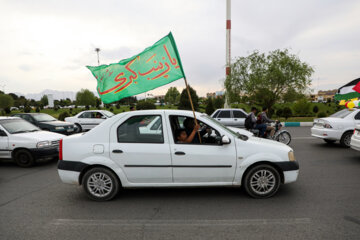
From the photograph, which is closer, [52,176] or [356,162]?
[52,176]

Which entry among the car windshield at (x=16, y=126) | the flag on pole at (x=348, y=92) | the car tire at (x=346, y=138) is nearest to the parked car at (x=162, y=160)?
the car windshield at (x=16, y=126)

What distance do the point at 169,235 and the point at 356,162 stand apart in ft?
20.3

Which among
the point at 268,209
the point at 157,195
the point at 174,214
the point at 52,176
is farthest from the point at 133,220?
the point at 52,176

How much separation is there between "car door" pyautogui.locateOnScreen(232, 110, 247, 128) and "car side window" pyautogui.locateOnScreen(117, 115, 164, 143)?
10.2 m

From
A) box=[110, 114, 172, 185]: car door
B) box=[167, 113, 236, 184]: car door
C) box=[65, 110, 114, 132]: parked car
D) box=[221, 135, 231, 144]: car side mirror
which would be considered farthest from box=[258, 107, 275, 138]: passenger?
box=[65, 110, 114, 132]: parked car

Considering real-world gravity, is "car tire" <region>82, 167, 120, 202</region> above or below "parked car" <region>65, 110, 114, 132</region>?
below

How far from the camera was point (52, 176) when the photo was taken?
5855mm

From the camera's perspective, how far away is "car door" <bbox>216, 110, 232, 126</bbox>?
1377 cm

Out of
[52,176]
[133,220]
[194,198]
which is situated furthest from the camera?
[52,176]

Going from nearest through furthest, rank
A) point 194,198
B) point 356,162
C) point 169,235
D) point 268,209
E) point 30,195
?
point 169,235, point 268,209, point 194,198, point 30,195, point 356,162

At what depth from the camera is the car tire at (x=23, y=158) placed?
22.3 feet

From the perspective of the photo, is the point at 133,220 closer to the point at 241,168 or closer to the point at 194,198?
the point at 194,198

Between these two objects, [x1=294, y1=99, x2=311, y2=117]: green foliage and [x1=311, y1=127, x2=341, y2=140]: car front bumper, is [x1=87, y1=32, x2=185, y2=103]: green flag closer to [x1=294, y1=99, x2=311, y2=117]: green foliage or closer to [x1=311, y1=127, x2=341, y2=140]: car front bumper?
[x1=311, y1=127, x2=341, y2=140]: car front bumper

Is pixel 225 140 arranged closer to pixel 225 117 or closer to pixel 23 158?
pixel 23 158
